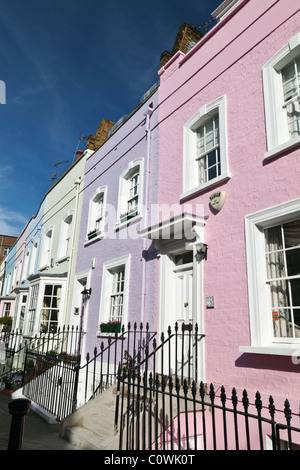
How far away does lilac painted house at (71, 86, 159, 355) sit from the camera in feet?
27.8

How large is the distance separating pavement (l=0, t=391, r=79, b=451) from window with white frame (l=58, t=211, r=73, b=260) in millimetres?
7381

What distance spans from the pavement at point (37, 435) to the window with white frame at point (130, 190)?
5.19 metres

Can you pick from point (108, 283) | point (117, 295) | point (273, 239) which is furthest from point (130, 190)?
point (273, 239)

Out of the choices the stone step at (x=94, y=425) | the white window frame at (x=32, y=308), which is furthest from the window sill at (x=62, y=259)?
the stone step at (x=94, y=425)

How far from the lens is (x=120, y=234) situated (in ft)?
32.1

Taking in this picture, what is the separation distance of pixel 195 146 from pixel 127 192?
3.08m

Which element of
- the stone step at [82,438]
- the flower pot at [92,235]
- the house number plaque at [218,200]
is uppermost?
the flower pot at [92,235]

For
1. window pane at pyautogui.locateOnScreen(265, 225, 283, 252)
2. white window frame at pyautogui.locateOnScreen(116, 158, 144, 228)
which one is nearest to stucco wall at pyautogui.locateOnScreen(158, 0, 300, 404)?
window pane at pyautogui.locateOnScreen(265, 225, 283, 252)

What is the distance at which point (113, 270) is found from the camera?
32.8 feet

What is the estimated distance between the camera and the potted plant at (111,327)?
8.69 meters

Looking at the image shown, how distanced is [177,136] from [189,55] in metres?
1.99

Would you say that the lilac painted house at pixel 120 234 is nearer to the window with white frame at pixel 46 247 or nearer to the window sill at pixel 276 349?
the window sill at pixel 276 349

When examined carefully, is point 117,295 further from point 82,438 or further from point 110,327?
point 82,438

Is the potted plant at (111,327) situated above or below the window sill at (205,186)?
below
